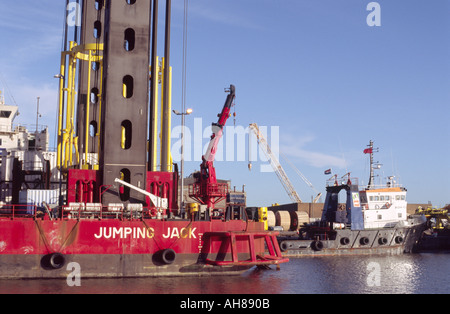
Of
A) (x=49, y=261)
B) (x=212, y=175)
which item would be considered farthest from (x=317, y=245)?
(x=49, y=261)

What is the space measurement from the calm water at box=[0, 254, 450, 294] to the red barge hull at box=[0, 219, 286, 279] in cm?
58

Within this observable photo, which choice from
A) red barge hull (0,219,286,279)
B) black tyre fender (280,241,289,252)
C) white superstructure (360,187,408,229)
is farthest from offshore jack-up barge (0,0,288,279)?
white superstructure (360,187,408,229)

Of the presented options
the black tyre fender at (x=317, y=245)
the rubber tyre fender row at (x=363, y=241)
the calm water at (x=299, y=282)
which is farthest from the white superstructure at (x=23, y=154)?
the rubber tyre fender row at (x=363, y=241)

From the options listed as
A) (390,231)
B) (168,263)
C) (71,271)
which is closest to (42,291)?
(71,271)

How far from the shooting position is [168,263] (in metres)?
25.6

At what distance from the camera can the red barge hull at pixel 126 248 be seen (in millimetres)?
23984

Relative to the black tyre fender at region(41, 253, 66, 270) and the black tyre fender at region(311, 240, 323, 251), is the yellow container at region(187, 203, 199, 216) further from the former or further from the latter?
the black tyre fender at region(311, 240, 323, 251)

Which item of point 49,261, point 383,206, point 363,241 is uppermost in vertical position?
point 383,206

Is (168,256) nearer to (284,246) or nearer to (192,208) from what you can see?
(192,208)

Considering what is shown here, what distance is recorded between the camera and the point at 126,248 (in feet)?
82.6

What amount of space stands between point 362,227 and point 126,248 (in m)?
29.9

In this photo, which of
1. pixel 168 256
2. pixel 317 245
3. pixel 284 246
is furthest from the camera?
pixel 317 245

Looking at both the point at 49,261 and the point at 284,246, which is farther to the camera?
the point at 284,246

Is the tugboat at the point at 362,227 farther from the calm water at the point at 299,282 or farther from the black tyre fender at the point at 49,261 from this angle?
the black tyre fender at the point at 49,261
